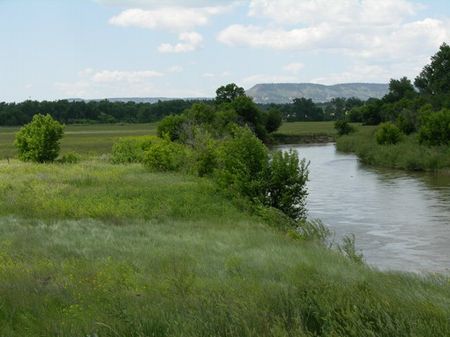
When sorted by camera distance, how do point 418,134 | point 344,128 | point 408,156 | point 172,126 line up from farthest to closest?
point 344,128
point 172,126
point 418,134
point 408,156

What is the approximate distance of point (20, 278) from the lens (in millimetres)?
10578

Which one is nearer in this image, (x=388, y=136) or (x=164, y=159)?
(x=164, y=159)

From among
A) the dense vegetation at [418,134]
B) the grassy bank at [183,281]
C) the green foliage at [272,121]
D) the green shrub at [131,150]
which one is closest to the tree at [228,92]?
the green foliage at [272,121]

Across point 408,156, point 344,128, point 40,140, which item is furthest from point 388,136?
point 40,140

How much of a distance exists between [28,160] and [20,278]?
4294cm

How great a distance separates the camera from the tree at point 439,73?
375 feet

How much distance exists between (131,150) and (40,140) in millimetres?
7469

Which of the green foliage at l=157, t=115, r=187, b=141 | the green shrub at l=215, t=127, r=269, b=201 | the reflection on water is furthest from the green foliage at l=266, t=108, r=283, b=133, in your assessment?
the green shrub at l=215, t=127, r=269, b=201

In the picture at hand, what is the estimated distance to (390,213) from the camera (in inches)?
1231

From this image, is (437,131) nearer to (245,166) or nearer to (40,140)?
(40,140)

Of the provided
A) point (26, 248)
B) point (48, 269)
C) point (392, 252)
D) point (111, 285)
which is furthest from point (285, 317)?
point (392, 252)

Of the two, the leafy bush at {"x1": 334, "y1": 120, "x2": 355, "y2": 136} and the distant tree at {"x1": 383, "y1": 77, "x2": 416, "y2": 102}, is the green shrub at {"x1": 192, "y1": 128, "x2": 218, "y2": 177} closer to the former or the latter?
the leafy bush at {"x1": 334, "y1": 120, "x2": 355, "y2": 136}

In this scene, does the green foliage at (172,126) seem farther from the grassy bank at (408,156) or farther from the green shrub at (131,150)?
the grassy bank at (408,156)

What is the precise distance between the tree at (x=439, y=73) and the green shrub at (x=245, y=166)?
300 feet
